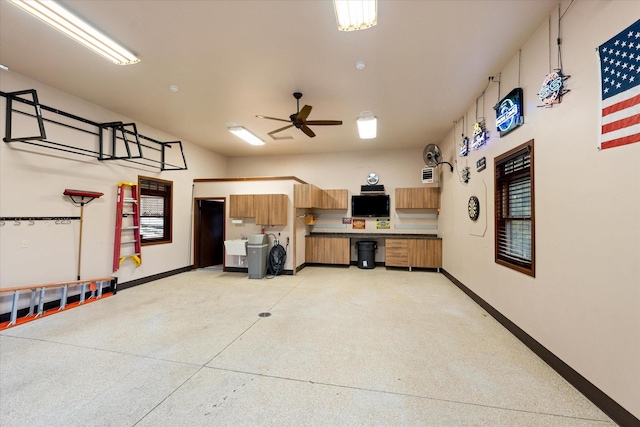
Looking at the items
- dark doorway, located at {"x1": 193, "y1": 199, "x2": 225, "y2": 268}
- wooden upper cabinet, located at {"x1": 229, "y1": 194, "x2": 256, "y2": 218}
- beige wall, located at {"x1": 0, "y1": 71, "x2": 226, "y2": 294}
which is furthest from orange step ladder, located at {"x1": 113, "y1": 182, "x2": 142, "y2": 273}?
wooden upper cabinet, located at {"x1": 229, "y1": 194, "x2": 256, "y2": 218}

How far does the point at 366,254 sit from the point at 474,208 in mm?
3402

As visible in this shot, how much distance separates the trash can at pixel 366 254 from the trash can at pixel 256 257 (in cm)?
278

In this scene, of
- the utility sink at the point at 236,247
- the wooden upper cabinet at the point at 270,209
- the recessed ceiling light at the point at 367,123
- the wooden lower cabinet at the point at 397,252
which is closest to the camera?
the recessed ceiling light at the point at 367,123

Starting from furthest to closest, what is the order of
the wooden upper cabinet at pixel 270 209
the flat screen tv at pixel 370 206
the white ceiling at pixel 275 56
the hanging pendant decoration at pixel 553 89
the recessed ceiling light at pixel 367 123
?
the flat screen tv at pixel 370 206
the wooden upper cabinet at pixel 270 209
the recessed ceiling light at pixel 367 123
the white ceiling at pixel 275 56
the hanging pendant decoration at pixel 553 89

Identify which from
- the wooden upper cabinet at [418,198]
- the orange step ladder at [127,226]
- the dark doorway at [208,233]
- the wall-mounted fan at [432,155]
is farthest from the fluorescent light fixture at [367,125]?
the orange step ladder at [127,226]

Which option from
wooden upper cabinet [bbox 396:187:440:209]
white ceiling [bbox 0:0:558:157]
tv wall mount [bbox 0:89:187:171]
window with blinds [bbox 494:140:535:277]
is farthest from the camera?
wooden upper cabinet [bbox 396:187:440:209]

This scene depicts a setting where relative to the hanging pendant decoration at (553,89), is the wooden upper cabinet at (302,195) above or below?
below

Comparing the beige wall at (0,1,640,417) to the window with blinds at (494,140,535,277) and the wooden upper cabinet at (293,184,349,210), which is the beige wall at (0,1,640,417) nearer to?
the window with blinds at (494,140,535,277)

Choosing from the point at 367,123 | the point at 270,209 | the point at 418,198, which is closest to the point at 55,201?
the point at 270,209

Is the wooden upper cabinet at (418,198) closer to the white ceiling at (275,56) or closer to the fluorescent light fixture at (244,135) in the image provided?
the white ceiling at (275,56)

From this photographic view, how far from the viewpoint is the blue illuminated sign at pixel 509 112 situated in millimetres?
2977

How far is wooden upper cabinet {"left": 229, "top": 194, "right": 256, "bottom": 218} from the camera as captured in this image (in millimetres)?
6406

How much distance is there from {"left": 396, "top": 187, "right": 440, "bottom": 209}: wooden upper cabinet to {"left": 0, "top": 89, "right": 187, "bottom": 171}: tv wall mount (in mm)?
6144

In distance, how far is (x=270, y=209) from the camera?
20.6ft
